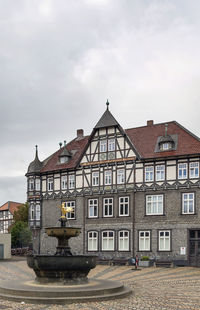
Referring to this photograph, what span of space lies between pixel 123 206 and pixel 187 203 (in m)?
6.00

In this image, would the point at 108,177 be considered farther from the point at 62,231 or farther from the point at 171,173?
the point at 62,231

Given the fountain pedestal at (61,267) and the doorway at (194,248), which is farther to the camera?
the doorway at (194,248)

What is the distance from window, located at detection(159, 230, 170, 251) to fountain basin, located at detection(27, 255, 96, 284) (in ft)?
56.8

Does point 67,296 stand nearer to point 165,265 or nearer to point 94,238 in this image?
point 165,265

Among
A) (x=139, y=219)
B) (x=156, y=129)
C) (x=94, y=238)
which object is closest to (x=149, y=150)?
(x=156, y=129)

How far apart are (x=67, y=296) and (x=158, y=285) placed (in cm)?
677

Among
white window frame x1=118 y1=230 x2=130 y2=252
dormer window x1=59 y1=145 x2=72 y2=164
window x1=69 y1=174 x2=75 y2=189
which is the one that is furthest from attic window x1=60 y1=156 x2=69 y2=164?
white window frame x1=118 y1=230 x2=130 y2=252

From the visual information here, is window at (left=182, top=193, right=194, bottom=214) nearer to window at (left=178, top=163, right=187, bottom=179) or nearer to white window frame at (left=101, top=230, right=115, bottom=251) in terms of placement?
window at (left=178, top=163, right=187, bottom=179)

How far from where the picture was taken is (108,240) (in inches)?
1563

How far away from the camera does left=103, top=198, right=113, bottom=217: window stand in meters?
39.9

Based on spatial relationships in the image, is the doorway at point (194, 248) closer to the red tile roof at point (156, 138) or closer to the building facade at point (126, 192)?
the building facade at point (126, 192)

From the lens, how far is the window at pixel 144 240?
37.5 metres

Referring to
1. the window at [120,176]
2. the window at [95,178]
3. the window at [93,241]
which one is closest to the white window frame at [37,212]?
the window at [93,241]

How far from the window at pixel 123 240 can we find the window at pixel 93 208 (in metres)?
3.23
